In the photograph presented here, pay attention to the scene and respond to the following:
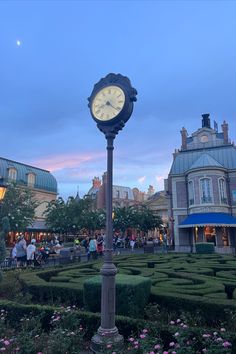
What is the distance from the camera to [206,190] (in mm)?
31734

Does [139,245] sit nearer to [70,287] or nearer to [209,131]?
[209,131]

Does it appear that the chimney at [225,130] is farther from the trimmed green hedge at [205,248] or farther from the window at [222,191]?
the trimmed green hedge at [205,248]

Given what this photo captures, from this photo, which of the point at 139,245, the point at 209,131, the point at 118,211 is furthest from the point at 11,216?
the point at 209,131

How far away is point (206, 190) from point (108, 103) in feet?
91.0

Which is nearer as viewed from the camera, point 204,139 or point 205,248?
point 205,248

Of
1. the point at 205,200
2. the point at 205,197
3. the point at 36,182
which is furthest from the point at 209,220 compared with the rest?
the point at 36,182

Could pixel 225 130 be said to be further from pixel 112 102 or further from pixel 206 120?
pixel 112 102

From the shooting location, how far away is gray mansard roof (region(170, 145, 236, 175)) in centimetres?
3264

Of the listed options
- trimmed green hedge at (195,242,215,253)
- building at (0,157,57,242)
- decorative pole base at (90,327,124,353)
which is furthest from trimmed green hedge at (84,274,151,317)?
building at (0,157,57,242)

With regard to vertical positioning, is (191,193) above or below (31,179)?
below

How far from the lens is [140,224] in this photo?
43.5m

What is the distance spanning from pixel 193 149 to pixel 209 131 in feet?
10.6

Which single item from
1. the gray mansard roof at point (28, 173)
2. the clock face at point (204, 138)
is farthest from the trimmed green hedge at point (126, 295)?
the gray mansard roof at point (28, 173)

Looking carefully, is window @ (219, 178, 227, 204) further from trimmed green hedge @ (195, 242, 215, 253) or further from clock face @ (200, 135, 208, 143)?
trimmed green hedge @ (195, 242, 215, 253)
